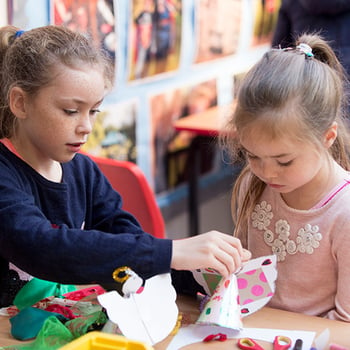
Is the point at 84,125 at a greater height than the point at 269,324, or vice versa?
the point at 84,125

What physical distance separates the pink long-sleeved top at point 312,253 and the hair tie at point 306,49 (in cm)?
24

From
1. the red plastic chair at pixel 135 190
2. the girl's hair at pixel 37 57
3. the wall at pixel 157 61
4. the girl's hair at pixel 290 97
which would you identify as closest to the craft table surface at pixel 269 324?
the girl's hair at pixel 290 97

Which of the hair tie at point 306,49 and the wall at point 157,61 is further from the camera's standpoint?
the wall at point 157,61

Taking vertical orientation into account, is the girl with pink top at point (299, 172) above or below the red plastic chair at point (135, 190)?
above

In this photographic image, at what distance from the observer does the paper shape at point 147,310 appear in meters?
0.91

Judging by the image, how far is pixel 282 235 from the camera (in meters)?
1.20

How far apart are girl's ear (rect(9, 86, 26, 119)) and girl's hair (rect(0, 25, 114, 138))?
0.4 inches

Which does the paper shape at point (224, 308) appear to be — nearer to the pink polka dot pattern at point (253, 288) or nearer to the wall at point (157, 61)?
the pink polka dot pattern at point (253, 288)

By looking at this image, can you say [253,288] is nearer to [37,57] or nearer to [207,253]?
[207,253]

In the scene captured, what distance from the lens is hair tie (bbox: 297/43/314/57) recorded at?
3.70 ft

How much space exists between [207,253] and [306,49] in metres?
0.43

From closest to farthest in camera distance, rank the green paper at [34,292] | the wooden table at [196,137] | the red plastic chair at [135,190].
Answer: the green paper at [34,292], the red plastic chair at [135,190], the wooden table at [196,137]

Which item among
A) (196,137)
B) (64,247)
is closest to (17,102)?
(64,247)

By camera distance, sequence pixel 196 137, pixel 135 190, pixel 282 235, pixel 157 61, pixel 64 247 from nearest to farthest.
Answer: pixel 64 247, pixel 282 235, pixel 135 190, pixel 157 61, pixel 196 137
